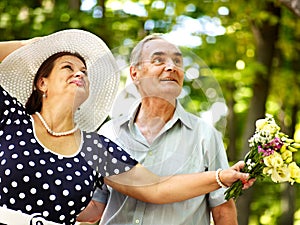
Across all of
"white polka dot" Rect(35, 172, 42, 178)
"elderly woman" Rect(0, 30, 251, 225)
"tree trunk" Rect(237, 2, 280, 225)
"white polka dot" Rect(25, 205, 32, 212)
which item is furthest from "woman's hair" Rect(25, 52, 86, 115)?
"tree trunk" Rect(237, 2, 280, 225)

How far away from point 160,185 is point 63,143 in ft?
1.34

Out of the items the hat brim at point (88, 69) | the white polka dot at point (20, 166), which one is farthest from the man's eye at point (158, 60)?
the white polka dot at point (20, 166)

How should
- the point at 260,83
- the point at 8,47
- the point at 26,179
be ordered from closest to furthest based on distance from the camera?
the point at 26,179 < the point at 8,47 < the point at 260,83

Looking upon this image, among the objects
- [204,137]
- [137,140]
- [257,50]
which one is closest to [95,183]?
[137,140]

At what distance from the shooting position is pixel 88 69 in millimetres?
3281

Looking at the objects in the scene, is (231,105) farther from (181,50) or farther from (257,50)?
(181,50)

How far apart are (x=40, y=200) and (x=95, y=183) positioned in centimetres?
23

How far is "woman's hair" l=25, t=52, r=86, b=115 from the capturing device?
10.8 ft

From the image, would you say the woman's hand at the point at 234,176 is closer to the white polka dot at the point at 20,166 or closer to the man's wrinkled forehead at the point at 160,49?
the man's wrinkled forehead at the point at 160,49

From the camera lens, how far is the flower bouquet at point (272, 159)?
3.16 metres

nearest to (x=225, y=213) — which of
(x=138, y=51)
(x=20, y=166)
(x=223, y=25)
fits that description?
(x=138, y=51)

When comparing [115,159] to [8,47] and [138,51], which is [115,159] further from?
[8,47]

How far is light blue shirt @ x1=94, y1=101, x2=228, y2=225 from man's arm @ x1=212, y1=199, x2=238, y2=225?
0.03 meters

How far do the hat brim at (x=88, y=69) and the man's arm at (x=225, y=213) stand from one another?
59cm
